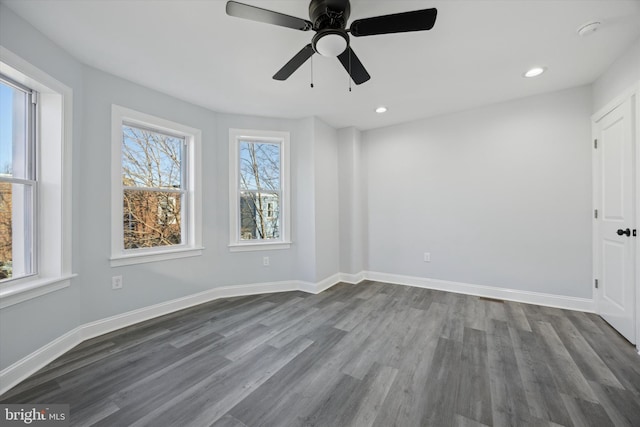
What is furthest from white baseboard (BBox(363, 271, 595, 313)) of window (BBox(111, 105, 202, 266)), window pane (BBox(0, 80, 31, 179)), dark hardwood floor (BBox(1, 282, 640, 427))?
window pane (BBox(0, 80, 31, 179))

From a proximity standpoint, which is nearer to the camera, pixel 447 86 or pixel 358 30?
pixel 358 30

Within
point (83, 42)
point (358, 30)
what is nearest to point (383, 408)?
point (358, 30)

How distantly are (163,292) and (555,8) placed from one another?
14.0ft

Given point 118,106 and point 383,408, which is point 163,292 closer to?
point 118,106

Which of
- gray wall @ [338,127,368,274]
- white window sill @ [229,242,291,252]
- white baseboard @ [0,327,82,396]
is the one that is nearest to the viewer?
white baseboard @ [0,327,82,396]

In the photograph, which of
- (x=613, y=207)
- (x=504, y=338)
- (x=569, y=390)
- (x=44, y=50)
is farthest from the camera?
(x=613, y=207)

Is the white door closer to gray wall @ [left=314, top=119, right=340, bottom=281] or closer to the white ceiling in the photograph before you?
the white ceiling

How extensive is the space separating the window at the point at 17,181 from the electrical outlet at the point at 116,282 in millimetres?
574

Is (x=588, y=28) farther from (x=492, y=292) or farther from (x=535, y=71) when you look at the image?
(x=492, y=292)

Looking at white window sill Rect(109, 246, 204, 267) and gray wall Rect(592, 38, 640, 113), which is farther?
white window sill Rect(109, 246, 204, 267)

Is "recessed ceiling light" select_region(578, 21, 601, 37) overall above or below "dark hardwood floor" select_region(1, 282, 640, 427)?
above

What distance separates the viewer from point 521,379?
1.75 m

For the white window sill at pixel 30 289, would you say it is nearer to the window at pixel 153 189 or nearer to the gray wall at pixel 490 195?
the window at pixel 153 189

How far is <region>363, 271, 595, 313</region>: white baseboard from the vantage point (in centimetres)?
291
